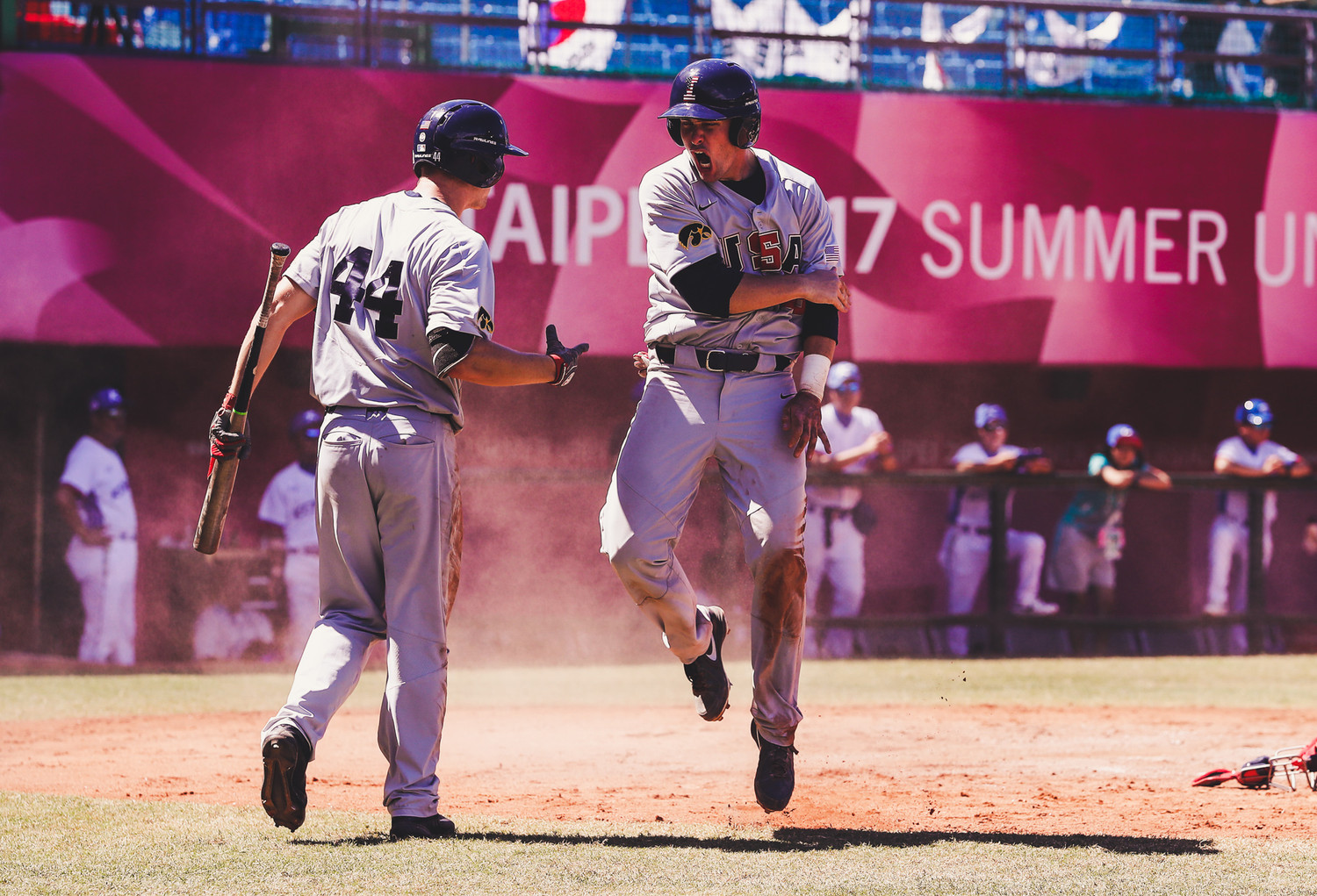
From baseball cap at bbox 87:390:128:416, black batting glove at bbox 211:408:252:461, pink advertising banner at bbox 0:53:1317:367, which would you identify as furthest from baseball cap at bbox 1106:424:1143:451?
black batting glove at bbox 211:408:252:461

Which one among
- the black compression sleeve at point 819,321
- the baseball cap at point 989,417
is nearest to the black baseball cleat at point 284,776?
the black compression sleeve at point 819,321

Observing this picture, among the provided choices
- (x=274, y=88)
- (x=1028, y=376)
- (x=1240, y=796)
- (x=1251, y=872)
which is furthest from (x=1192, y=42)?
(x=1251, y=872)

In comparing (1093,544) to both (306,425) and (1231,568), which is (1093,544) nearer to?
(1231,568)

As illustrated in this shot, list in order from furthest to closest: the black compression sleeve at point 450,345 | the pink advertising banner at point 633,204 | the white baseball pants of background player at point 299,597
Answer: the pink advertising banner at point 633,204 → the white baseball pants of background player at point 299,597 → the black compression sleeve at point 450,345

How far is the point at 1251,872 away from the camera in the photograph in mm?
3436

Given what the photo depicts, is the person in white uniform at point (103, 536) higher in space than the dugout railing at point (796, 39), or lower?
lower

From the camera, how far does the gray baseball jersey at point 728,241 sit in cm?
419

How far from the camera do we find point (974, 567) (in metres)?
9.25

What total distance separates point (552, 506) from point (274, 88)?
11.5 ft

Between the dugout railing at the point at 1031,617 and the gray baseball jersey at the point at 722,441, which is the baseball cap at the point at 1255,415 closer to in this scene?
the dugout railing at the point at 1031,617

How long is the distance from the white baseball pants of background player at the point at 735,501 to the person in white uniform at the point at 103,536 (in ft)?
17.9

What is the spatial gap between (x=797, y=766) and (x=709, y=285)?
2.12m

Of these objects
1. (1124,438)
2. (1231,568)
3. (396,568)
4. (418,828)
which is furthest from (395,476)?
(1231,568)

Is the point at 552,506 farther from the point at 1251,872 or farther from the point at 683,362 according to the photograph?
the point at 1251,872
